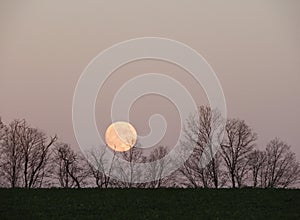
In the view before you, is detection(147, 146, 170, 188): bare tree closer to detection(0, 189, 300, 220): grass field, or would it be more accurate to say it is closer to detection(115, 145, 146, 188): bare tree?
detection(115, 145, 146, 188): bare tree

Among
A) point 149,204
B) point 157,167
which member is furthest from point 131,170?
point 149,204

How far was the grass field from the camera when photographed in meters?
30.7

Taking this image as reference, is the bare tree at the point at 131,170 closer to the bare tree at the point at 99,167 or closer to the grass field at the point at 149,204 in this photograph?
the bare tree at the point at 99,167

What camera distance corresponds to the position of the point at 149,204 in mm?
34938

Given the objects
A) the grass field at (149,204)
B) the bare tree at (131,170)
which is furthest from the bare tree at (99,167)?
the grass field at (149,204)

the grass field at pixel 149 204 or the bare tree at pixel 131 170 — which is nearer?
the grass field at pixel 149 204

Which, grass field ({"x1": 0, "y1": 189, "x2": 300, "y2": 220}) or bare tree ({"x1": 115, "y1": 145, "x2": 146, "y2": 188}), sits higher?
bare tree ({"x1": 115, "y1": 145, "x2": 146, "y2": 188})

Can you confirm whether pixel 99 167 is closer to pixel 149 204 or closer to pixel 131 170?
pixel 131 170

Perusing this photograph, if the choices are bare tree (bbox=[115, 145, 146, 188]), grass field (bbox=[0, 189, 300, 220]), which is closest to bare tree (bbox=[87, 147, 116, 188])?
bare tree (bbox=[115, 145, 146, 188])

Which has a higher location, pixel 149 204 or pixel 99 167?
pixel 99 167

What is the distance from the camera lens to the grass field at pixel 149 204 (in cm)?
Answer: 3069

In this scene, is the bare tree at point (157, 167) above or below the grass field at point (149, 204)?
above

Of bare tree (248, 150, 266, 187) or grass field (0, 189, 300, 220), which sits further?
bare tree (248, 150, 266, 187)

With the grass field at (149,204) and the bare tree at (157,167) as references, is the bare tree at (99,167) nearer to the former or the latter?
the bare tree at (157,167)
